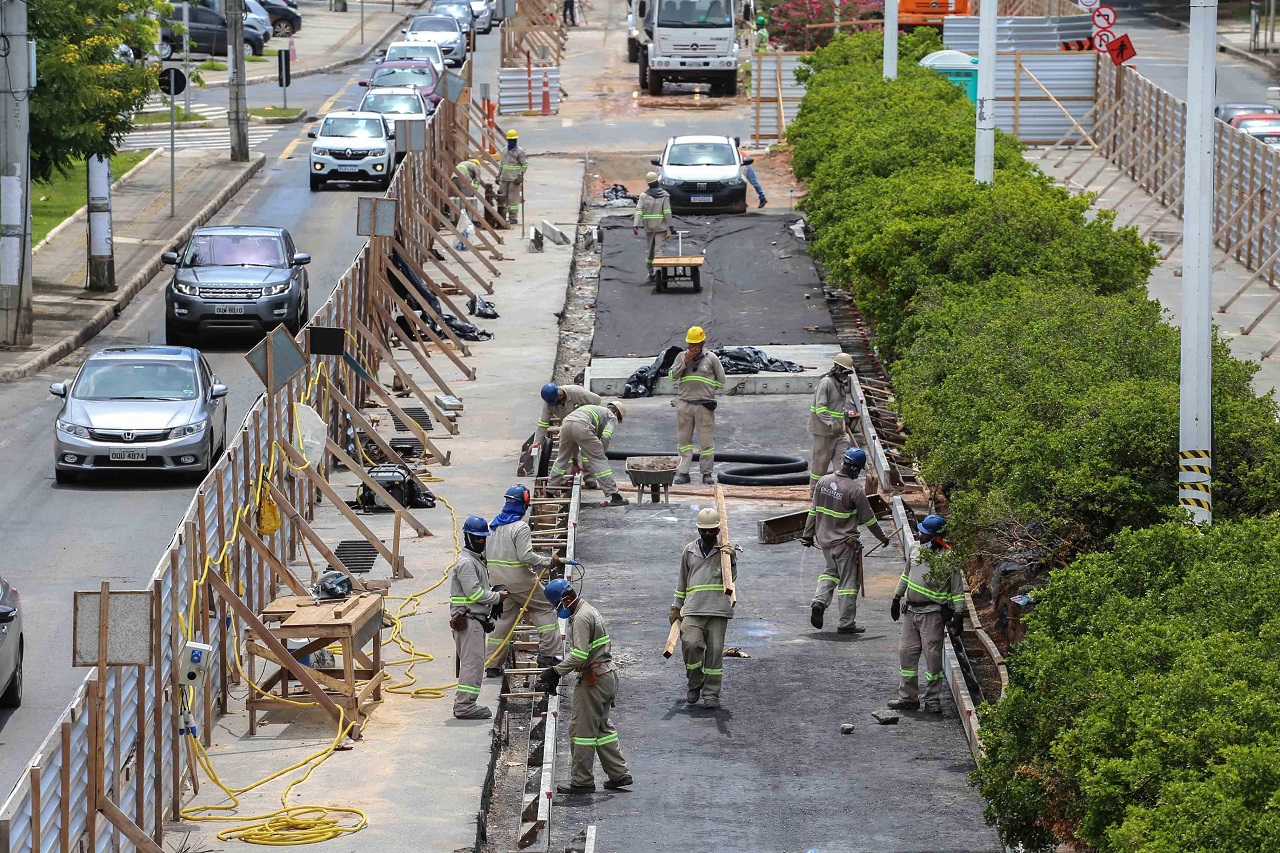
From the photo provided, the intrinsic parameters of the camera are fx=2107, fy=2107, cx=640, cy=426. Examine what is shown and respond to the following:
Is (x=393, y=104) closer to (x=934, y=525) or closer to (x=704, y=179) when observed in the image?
(x=704, y=179)

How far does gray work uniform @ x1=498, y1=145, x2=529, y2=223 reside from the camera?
41188 millimetres

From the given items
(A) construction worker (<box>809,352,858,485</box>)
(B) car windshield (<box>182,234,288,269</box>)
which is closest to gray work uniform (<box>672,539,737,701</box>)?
(A) construction worker (<box>809,352,858,485</box>)

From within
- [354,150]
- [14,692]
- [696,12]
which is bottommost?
[14,692]

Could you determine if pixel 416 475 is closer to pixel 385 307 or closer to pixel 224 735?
pixel 385 307

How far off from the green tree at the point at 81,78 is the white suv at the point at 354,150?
938 centimetres

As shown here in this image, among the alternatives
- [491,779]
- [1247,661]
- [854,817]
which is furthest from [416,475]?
[1247,661]

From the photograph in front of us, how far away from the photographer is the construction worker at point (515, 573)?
17859mm

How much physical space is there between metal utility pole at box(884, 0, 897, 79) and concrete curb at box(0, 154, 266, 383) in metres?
13.4

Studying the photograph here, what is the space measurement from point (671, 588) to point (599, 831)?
609 centimetres

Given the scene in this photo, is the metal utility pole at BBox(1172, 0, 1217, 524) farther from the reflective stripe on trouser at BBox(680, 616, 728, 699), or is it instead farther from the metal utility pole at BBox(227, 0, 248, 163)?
the metal utility pole at BBox(227, 0, 248, 163)

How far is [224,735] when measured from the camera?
55.7ft

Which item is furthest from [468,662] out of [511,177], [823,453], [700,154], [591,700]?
[700,154]

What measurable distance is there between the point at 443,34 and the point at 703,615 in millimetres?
47015

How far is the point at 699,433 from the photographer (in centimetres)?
2466
